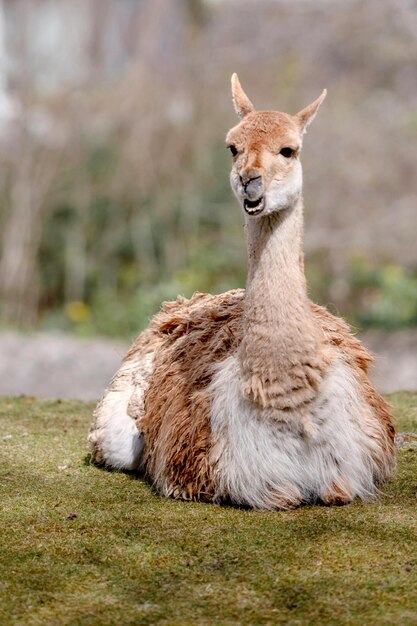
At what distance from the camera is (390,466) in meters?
4.95

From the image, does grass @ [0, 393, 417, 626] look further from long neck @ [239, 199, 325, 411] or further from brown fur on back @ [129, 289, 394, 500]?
long neck @ [239, 199, 325, 411]

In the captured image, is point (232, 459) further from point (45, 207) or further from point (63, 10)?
point (63, 10)

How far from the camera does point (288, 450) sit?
4535 millimetres

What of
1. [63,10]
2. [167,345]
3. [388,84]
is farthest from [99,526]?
[388,84]

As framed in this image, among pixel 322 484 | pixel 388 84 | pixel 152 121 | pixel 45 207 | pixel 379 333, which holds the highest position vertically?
pixel 388 84

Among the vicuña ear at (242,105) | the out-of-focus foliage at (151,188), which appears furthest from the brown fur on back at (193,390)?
the out-of-focus foliage at (151,188)

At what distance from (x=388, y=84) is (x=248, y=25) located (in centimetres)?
386

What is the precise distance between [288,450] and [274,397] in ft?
0.87

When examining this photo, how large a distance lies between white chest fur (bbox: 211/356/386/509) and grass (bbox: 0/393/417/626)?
11cm

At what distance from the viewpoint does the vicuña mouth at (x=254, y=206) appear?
4.32 m

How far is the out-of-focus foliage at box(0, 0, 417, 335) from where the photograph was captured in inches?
579

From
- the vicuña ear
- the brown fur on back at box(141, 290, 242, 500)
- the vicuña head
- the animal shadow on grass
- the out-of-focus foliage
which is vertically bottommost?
the animal shadow on grass

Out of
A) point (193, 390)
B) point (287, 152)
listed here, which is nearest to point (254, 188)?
point (287, 152)

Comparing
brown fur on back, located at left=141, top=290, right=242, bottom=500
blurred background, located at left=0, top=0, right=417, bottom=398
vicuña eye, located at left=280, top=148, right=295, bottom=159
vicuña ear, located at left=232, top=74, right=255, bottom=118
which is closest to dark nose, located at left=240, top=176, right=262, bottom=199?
vicuña eye, located at left=280, top=148, right=295, bottom=159
